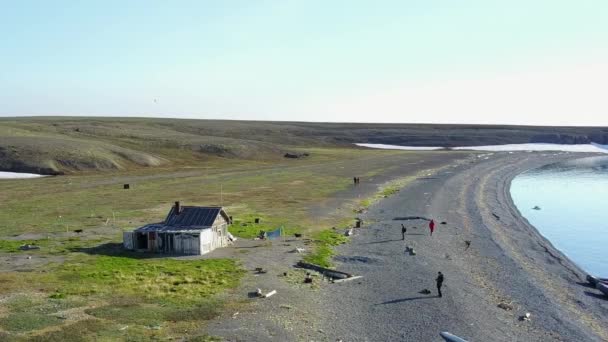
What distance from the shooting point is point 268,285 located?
3322cm

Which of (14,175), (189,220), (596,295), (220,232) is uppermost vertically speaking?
(189,220)

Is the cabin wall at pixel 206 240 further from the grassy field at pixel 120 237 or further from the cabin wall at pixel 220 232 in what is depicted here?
the grassy field at pixel 120 237

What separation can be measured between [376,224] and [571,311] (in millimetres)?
26175

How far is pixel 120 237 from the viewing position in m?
47.0

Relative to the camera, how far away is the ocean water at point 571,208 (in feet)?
164

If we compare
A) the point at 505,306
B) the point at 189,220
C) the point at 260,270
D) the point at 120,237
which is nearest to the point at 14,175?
the point at 120,237

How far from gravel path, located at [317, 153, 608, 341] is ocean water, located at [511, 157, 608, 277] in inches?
110

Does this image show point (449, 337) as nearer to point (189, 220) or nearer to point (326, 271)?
point (326, 271)

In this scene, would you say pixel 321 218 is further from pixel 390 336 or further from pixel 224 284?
pixel 390 336

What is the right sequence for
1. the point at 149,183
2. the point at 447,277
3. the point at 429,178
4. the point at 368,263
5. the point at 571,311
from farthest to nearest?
the point at 429,178
the point at 149,183
the point at 368,263
the point at 447,277
the point at 571,311

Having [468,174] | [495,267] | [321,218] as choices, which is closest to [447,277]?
[495,267]

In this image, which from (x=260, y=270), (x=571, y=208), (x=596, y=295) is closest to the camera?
(x=596, y=295)

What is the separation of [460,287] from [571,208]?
50831mm

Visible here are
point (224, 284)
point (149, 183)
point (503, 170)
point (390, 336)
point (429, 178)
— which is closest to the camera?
point (390, 336)
